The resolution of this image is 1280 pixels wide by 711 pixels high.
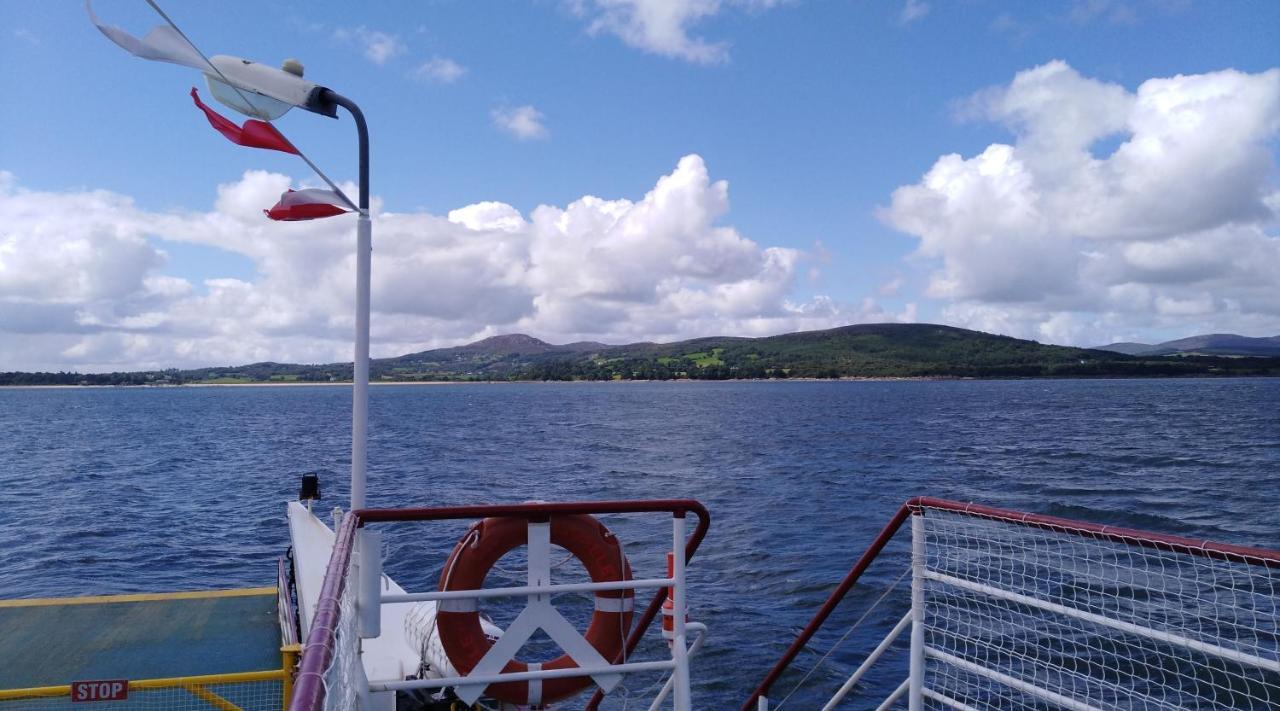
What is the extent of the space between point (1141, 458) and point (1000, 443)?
6449 millimetres

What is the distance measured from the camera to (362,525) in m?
3.25

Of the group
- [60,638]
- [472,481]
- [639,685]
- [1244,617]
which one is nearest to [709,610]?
[639,685]

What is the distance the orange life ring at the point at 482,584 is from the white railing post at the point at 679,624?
21 centimetres

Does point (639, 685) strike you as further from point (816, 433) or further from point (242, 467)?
point (816, 433)

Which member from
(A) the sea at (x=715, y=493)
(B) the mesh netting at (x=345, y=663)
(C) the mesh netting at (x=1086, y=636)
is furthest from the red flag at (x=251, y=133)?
(C) the mesh netting at (x=1086, y=636)

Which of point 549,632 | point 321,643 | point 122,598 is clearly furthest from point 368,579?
point 122,598

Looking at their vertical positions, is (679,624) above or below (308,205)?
below

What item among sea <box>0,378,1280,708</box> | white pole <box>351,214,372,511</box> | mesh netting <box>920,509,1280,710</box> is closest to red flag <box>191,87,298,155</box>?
white pole <box>351,214,372,511</box>

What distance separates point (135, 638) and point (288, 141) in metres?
4.27

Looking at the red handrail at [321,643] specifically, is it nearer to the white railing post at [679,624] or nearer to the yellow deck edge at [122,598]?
the white railing post at [679,624]

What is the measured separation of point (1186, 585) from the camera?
11.2 metres

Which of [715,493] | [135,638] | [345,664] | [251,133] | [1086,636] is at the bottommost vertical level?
[715,493]

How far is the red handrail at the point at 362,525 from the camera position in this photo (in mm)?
1468

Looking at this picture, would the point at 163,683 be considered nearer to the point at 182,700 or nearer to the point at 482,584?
the point at 182,700
